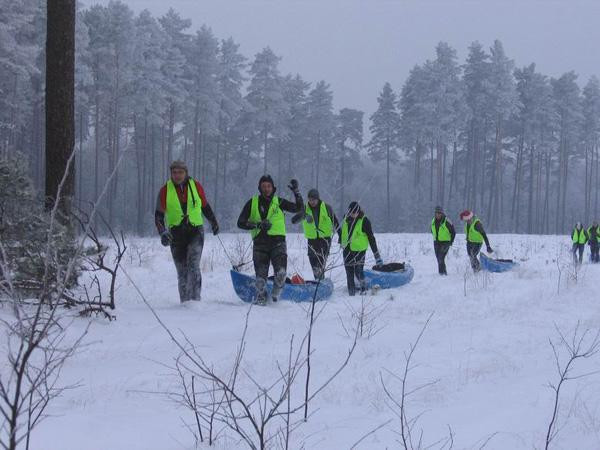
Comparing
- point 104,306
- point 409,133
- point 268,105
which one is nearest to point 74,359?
point 104,306

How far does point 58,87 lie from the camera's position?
6605 mm

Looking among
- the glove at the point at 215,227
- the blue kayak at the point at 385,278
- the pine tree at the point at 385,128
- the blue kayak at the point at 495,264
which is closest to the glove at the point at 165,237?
the glove at the point at 215,227

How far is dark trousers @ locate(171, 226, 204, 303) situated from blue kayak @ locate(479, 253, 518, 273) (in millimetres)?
8698

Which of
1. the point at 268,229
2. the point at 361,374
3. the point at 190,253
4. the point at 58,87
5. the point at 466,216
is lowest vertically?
the point at 361,374

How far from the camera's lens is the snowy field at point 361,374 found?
2.79 metres

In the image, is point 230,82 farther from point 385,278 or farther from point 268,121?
point 385,278

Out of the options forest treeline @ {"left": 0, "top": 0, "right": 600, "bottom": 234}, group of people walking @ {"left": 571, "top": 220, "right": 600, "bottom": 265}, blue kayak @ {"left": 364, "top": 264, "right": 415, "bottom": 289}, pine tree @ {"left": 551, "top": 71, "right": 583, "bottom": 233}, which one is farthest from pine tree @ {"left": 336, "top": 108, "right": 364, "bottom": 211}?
blue kayak @ {"left": 364, "top": 264, "right": 415, "bottom": 289}

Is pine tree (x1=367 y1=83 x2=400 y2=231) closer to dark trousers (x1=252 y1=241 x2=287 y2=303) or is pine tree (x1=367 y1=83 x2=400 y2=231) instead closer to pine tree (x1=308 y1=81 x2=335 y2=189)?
pine tree (x1=308 y1=81 x2=335 y2=189)

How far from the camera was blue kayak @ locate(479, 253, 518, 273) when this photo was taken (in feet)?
42.8

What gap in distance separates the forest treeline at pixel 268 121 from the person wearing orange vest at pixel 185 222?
81.0 feet

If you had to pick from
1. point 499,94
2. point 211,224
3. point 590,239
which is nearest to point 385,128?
point 499,94

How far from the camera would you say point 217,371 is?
3.85m

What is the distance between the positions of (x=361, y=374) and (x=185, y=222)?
11.3ft

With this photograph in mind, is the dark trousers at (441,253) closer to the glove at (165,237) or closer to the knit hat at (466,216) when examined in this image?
the knit hat at (466,216)
